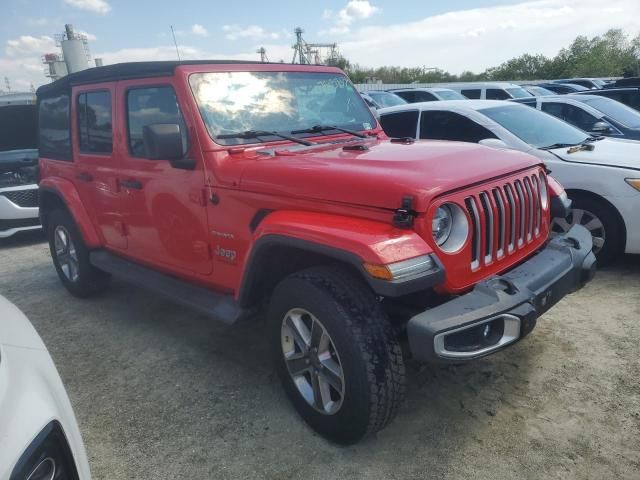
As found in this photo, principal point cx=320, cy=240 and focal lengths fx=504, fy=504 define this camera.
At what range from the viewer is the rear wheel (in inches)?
177

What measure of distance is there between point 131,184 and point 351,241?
2182mm

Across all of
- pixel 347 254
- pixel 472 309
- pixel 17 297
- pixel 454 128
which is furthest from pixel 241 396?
pixel 454 128

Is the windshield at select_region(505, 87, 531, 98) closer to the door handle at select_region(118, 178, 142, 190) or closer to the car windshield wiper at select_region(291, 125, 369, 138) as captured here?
the car windshield wiper at select_region(291, 125, 369, 138)

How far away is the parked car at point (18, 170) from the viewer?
724 centimetres

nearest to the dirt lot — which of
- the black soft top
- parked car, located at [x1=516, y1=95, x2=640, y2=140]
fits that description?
the black soft top

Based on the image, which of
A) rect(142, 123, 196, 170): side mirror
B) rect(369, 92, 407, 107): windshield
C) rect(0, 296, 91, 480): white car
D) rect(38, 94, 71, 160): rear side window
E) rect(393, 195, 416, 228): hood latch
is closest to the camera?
rect(0, 296, 91, 480): white car

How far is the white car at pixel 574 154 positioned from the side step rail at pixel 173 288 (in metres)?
2.36

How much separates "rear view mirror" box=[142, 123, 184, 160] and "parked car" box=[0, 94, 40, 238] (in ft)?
16.1

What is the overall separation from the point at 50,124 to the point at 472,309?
4.58 m

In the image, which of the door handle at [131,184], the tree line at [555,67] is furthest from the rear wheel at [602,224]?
the tree line at [555,67]

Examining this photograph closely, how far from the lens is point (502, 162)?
283 centimetres

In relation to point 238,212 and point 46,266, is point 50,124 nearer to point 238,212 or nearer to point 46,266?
point 46,266

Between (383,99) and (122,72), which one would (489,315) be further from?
(383,99)

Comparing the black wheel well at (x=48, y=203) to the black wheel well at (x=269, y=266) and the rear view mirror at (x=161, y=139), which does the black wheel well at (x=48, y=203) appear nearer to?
the rear view mirror at (x=161, y=139)
